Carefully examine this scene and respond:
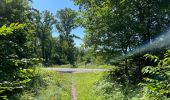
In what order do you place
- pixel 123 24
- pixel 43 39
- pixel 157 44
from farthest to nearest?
pixel 43 39
pixel 157 44
pixel 123 24


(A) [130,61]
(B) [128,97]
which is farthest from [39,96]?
(A) [130,61]

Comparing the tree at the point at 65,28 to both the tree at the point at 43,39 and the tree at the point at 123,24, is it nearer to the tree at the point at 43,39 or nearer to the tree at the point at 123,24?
the tree at the point at 43,39

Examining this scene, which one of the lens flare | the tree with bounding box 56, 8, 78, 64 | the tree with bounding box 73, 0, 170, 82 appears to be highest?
the tree with bounding box 56, 8, 78, 64

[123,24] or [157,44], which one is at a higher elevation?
[123,24]

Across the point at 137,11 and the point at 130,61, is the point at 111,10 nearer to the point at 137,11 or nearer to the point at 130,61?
the point at 137,11

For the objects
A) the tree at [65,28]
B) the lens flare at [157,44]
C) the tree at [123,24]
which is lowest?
the lens flare at [157,44]

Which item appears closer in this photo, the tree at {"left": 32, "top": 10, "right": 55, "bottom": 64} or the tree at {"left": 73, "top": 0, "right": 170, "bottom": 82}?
the tree at {"left": 73, "top": 0, "right": 170, "bottom": 82}

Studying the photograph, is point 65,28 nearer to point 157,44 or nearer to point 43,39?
point 43,39

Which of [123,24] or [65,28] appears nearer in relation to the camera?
[123,24]

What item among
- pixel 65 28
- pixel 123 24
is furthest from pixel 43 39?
pixel 123 24

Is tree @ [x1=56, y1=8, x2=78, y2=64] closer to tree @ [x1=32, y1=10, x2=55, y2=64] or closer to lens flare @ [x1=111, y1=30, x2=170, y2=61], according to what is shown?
tree @ [x1=32, y1=10, x2=55, y2=64]

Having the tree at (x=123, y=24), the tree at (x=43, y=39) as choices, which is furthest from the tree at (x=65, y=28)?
the tree at (x=123, y=24)

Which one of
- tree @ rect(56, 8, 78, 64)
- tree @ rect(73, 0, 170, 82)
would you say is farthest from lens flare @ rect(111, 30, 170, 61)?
tree @ rect(56, 8, 78, 64)

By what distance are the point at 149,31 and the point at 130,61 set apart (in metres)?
2.83
